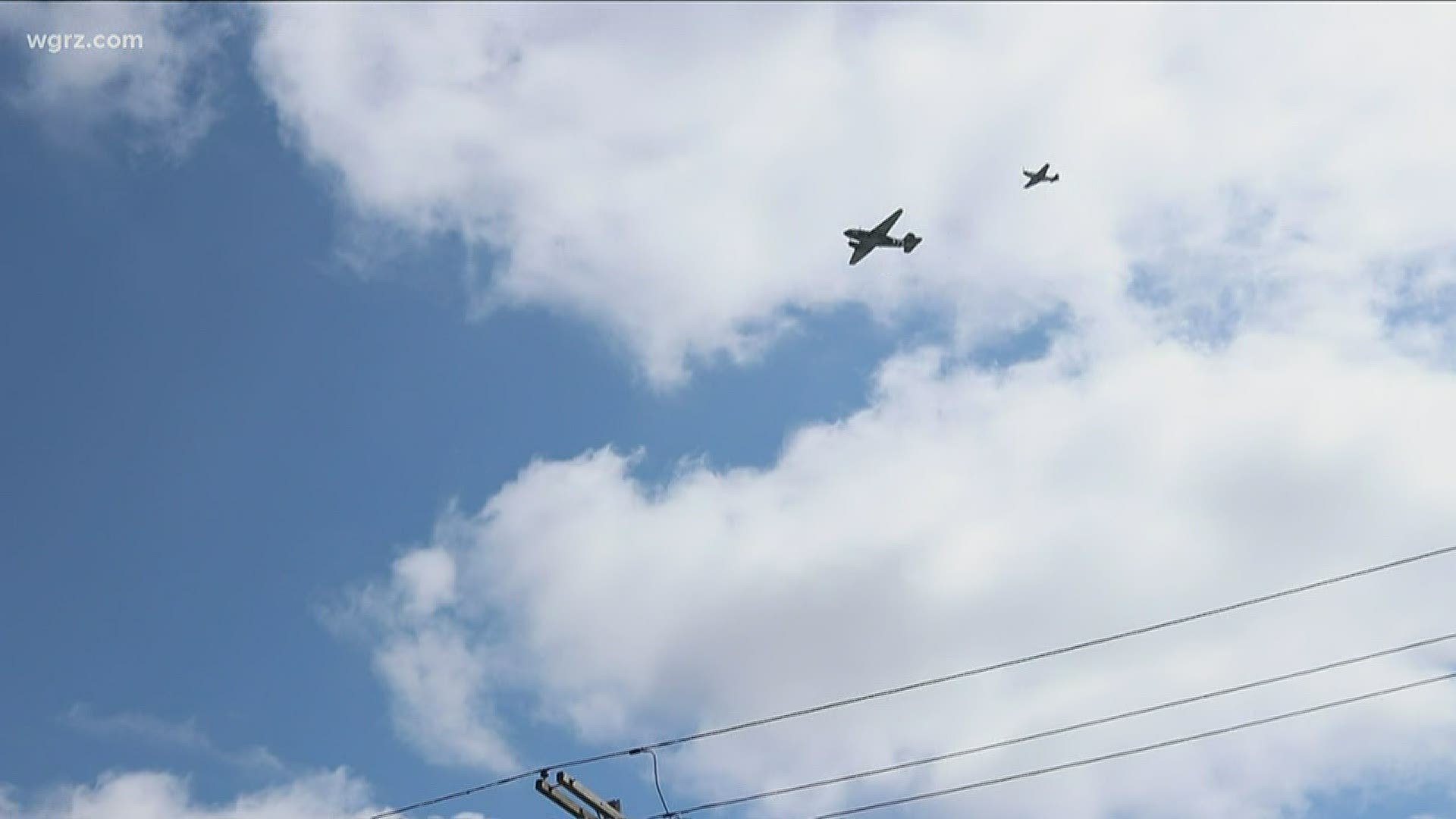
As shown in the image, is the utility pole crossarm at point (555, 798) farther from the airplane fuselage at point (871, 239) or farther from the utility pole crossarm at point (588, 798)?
the airplane fuselage at point (871, 239)

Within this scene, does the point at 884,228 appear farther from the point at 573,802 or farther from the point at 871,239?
the point at 573,802

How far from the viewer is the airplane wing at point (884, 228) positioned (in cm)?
5451

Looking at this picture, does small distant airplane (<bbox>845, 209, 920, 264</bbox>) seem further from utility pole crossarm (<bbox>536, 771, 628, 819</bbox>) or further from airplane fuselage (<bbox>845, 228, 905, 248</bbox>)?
utility pole crossarm (<bbox>536, 771, 628, 819</bbox>)

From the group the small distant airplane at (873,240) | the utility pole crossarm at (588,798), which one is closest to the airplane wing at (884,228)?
the small distant airplane at (873,240)

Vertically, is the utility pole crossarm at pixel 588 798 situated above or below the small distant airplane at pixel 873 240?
below

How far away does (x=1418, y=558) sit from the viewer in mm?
23469

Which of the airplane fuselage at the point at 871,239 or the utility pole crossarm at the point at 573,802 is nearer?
the utility pole crossarm at the point at 573,802

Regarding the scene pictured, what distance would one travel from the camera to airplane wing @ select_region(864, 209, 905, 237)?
54.5 m

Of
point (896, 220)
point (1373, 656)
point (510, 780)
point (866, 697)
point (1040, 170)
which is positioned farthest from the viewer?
point (1040, 170)

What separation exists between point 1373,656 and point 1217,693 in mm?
2944

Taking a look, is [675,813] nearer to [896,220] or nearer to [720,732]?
[720,732]

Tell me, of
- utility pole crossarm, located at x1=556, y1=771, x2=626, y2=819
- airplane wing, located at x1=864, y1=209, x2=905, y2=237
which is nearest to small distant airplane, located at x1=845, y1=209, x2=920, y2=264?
airplane wing, located at x1=864, y1=209, x2=905, y2=237

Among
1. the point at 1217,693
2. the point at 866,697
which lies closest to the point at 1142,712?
the point at 1217,693

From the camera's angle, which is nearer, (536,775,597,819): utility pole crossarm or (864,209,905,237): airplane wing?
(536,775,597,819): utility pole crossarm
